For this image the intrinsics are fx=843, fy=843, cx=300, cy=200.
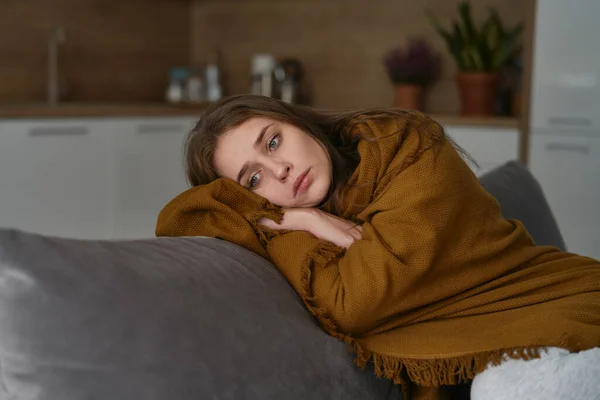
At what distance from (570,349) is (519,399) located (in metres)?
0.14

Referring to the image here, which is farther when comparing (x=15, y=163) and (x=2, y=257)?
(x=15, y=163)

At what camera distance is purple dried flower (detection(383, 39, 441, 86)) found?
4344 mm

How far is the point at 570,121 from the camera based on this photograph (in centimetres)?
362

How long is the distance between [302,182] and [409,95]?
2.89 meters

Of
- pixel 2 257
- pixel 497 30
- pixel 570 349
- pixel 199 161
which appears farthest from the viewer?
pixel 497 30

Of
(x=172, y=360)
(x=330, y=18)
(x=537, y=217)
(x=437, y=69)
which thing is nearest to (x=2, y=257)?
(x=172, y=360)

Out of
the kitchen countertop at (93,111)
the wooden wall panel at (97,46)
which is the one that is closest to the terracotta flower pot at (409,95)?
the kitchen countertop at (93,111)

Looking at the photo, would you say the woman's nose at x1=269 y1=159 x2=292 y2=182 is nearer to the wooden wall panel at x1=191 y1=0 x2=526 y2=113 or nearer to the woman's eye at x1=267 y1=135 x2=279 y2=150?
the woman's eye at x1=267 y1=135 x2=279 y2=150

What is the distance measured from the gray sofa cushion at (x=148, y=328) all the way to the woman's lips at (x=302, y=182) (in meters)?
0.36

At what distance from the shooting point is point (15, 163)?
3709mm

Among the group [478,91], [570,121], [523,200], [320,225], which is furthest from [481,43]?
[320,225]

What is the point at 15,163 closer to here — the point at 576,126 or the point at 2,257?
the point at 576,126

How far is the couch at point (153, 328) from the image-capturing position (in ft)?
3.10

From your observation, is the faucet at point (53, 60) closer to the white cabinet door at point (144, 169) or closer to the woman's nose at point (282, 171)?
the white cabinet door at point (144, 169)
